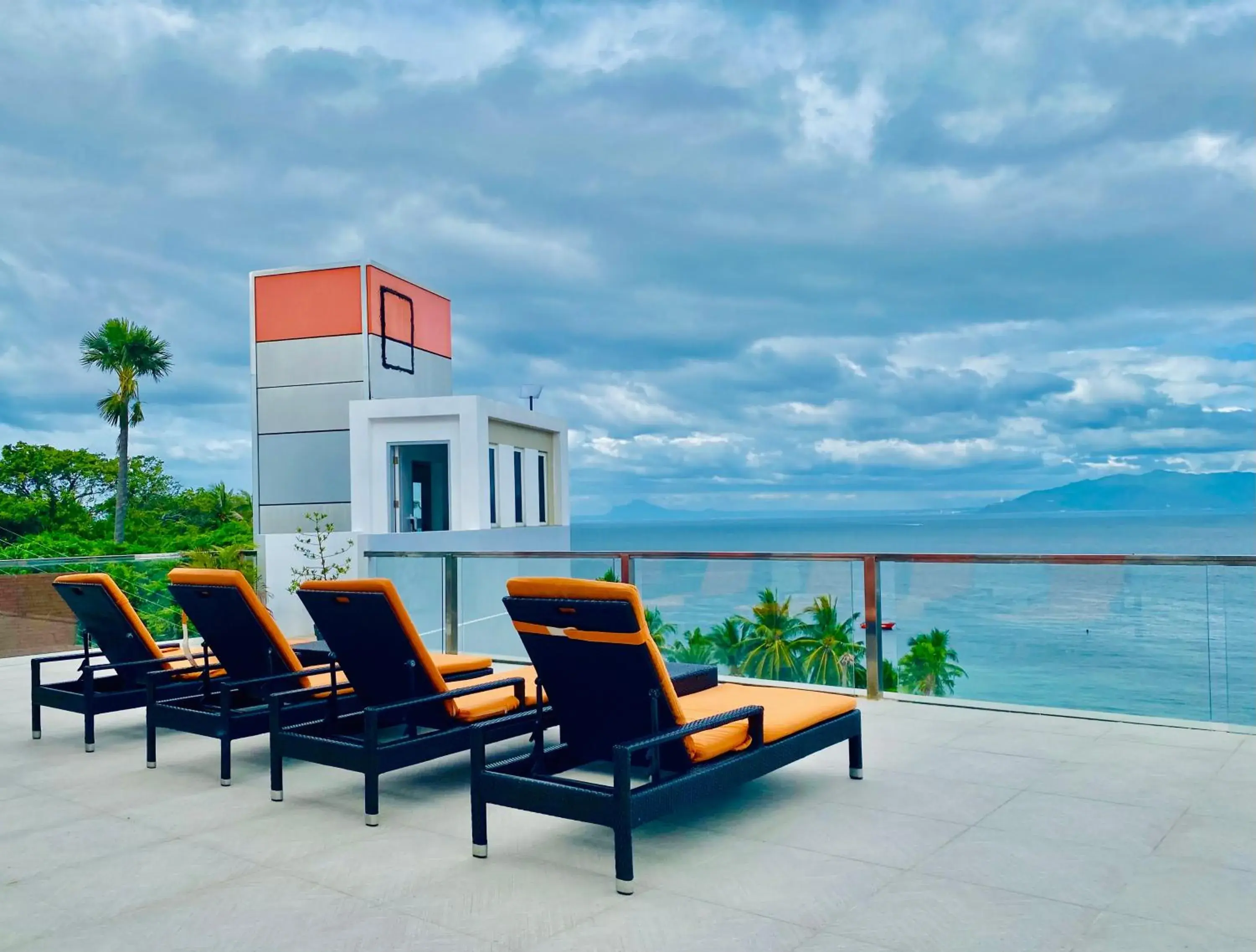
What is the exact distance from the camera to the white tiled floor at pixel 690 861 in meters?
2.91

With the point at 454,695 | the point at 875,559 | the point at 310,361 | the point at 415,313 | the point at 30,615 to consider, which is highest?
the point at 415,313

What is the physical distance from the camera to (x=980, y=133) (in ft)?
130

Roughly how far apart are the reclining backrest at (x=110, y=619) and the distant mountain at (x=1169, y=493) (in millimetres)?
129814

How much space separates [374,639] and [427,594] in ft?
14.9

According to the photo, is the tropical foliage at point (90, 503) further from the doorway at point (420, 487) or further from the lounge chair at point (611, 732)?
the lounge chair at point (611, 732)

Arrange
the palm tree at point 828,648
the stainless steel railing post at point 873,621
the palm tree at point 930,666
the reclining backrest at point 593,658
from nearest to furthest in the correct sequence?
the reclining backrest at point 593,658 → the palm tree at point 930,666 → the stainless steel railing post at point 873,621 → the palm tree at point 828,648

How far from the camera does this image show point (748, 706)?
4121 mm

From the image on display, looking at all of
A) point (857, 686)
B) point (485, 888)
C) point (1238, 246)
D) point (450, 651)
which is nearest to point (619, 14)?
point (450, 651)

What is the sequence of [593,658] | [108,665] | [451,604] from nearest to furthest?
[593,658] → [108,665] → [451,604]

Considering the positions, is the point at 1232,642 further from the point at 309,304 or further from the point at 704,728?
the point at 309,304

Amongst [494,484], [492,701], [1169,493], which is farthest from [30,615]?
[1169,493]

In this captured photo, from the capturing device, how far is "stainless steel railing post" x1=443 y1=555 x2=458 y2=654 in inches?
348

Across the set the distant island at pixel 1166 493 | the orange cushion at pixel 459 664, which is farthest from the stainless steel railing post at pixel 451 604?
the distant island at pixel 1166 493

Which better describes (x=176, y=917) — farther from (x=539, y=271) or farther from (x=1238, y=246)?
(x=1238, y=246)
